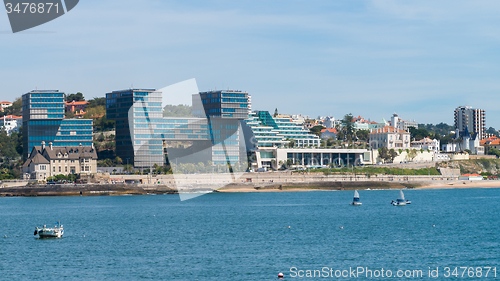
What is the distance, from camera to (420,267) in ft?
123

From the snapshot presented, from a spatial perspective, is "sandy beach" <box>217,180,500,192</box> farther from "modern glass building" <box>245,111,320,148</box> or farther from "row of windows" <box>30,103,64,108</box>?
"row of windows" <box>30,103,64,108</box>

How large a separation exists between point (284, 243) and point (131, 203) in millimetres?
52507

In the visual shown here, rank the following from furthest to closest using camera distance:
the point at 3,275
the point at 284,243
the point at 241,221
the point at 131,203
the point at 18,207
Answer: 1. the point at 131,203
2. the point at 18,207
3. the point at 241,221
4. the point at 284,243
5. the point at 3,275

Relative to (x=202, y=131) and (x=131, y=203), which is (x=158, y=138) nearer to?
(x=202, y=131)

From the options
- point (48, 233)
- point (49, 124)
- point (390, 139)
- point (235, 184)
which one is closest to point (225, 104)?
point (235, 184)

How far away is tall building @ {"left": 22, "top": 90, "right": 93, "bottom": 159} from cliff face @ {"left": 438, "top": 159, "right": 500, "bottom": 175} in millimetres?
91205

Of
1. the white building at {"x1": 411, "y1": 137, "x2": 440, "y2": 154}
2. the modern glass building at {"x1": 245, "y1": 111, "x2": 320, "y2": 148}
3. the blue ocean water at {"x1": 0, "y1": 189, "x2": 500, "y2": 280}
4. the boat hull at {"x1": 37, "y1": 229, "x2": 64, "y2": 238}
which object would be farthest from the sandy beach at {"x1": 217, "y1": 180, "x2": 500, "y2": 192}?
the boat hull at {"x1": 37, "y1": 229, "x2": 64, "y2": 238}

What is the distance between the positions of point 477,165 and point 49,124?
365 feet

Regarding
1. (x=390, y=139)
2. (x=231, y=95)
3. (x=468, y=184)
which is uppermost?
(x=231, y=95)

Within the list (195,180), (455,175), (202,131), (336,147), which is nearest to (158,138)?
(202,131)

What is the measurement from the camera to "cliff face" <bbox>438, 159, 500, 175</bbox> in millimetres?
168875

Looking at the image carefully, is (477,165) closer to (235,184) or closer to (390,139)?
(390,139)

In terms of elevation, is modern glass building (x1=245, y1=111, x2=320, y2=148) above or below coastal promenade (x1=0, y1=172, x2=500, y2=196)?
above

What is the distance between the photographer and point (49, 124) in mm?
144250
